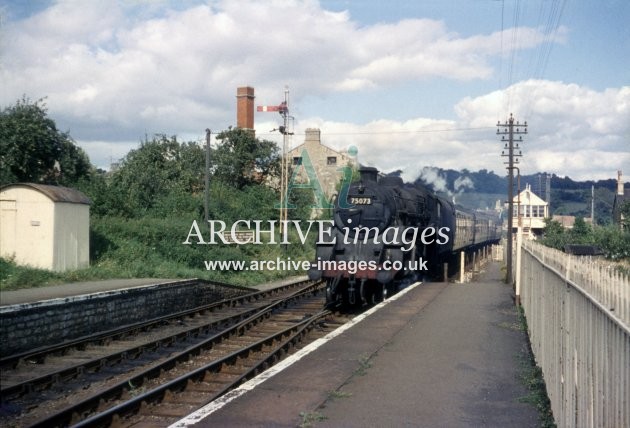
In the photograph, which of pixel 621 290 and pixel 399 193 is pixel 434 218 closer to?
pixel 399 193

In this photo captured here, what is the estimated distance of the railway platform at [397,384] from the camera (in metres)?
5.84

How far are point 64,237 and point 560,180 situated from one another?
14959 cm

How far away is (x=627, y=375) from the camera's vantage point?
10.4 ft

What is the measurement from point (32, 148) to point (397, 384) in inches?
565

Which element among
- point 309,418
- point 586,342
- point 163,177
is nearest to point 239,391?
point 309,418

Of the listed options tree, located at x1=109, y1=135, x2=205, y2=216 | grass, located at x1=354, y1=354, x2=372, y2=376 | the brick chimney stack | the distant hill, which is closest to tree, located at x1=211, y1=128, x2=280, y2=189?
tree, located at x1=109, y1=135, x2=205, y2=216

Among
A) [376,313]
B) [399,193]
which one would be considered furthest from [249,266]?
[376,313]

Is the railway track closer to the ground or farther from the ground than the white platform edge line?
closer to the ground

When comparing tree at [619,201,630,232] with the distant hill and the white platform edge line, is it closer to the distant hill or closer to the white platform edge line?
the white platform edge line

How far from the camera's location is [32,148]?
56.9 ft

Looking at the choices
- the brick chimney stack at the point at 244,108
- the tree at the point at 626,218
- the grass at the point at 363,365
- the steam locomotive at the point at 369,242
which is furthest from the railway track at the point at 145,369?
the brick chimney stack at the point at 244,108

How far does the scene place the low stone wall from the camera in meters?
10.1

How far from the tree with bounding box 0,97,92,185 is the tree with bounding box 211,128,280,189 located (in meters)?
17.4

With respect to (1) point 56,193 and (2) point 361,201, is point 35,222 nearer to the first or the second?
(1) point 56,193
